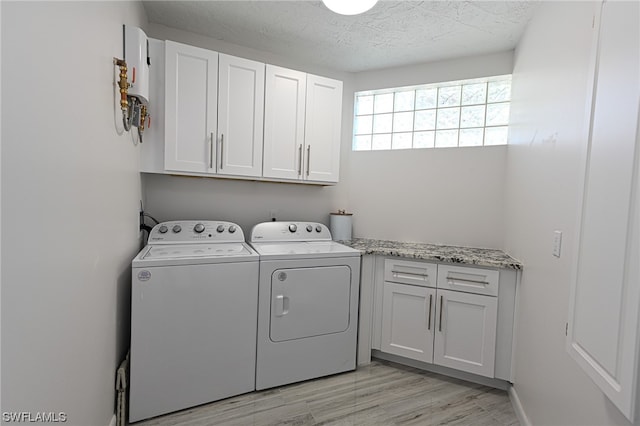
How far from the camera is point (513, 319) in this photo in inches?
82.0

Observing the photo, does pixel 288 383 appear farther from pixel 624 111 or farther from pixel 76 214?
pixel 624 111

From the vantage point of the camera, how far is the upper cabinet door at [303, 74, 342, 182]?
8.79 ft

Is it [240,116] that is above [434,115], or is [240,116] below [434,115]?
below

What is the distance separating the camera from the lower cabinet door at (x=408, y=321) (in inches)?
91.3

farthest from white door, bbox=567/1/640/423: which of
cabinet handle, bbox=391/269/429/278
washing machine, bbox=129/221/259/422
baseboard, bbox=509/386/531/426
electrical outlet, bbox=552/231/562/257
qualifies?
washing machine, bbox=129/221/259/422

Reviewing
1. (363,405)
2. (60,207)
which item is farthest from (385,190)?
(60,207)

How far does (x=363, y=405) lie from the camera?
199 centimetres

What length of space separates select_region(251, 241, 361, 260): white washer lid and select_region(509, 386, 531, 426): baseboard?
134cm

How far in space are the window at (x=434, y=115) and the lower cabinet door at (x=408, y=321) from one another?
143 cm

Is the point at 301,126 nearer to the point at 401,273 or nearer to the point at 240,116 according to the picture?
the point at 240,116

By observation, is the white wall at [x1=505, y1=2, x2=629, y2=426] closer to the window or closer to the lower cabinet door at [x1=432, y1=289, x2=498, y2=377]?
the lower cabinet door at [x1=432, y1=289, x2=498, y2=377]

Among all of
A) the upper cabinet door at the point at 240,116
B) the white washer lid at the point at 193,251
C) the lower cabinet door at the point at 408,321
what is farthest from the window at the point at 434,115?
the white washer lid at the point at 193,251

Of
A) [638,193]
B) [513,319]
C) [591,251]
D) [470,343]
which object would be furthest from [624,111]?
[470,343]

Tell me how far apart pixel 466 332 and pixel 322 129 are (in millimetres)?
1969
